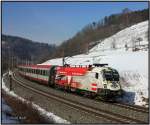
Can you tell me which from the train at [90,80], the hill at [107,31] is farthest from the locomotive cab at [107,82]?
the hill at [107,31]

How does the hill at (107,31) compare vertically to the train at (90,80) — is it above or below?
above

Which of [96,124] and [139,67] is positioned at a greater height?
[139,67]

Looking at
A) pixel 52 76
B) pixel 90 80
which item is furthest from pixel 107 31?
pixel 90 80

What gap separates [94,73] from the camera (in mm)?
29453

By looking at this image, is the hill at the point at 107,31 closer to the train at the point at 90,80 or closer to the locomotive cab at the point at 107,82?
the train at the point at 90,80

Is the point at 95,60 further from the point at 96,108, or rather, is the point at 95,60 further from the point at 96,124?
the point at 96,124

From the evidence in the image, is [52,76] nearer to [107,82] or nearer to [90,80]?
[90,80]

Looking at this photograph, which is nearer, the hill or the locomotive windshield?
the locomotive windshield

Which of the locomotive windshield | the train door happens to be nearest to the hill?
the train door

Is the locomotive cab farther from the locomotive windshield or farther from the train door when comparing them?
the train door

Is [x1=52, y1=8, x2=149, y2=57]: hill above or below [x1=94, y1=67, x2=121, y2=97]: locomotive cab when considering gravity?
above

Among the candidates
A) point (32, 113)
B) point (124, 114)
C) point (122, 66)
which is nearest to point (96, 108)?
point (124, 114)

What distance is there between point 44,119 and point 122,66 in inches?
821

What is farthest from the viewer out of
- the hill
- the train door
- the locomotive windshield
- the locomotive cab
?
the hill
